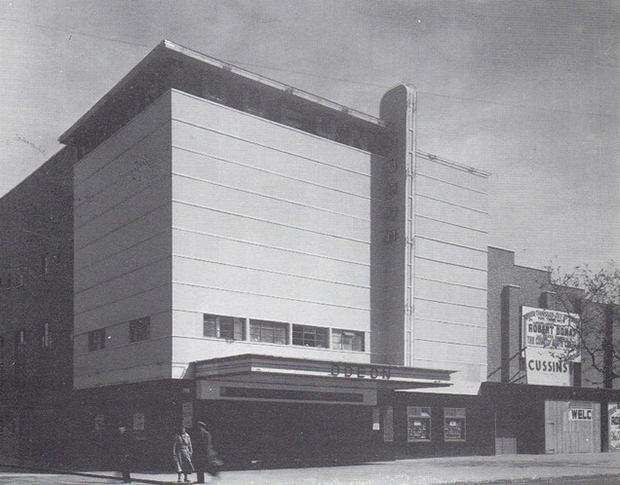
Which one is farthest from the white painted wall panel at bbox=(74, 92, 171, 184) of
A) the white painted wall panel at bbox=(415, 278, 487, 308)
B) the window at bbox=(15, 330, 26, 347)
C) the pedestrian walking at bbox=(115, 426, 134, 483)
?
the white painted wall panel at bbox=(415, 278, 487, 308)

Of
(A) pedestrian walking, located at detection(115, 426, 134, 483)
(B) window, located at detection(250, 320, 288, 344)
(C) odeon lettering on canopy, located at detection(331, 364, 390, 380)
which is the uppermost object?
(B) window, located at detection(250, 320, 288, 344)

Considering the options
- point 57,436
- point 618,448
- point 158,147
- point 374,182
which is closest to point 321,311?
point 374,182

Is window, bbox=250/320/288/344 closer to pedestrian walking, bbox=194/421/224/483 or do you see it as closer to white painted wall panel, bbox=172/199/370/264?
white painted wall panel, bbox=172/199/370/264

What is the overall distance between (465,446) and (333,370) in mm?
13449

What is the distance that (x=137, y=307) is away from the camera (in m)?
31.4

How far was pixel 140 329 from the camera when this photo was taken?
103 feet

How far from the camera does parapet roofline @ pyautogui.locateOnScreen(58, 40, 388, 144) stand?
3048 centimetres

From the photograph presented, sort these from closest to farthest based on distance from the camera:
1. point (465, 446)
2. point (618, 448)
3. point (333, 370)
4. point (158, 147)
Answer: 1. point (333, 370)
2. point (158, 147)
3. point (465, 446)
4. point (618, 448)

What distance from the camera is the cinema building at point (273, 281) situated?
2984cm

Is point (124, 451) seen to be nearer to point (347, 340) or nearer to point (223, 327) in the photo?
point (223, 327)

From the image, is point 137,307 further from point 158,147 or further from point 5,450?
point 5,450

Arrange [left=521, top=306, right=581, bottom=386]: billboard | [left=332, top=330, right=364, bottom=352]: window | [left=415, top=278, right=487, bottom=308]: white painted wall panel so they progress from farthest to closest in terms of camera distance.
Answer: [left=521, top=306, right=581, bottom=386]: billboard
[left=415, top=278, right=487, bottom=308]: white painted wall panel
[left=332, top=330, right=364, bottom=352]: window

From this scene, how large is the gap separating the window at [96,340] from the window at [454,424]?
53.2 ft

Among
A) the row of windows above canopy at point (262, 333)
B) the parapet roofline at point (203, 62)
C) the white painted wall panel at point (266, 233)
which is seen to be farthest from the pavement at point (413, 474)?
the parapet roofline at point (203, 62)
